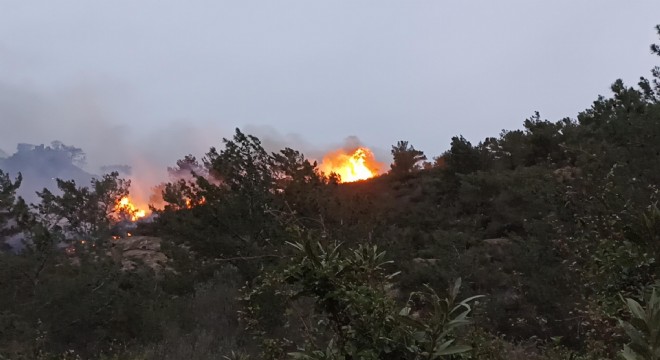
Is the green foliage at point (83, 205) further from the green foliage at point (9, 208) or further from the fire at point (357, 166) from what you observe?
the fire at point (357, 166)

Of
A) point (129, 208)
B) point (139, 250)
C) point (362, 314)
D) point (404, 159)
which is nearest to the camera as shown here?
point (362, 314)

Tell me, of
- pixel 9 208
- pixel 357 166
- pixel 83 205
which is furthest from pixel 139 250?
pixel 357 166

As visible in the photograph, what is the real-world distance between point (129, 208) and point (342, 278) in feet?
145

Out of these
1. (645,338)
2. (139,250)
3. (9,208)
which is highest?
(9,208)

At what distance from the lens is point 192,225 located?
1168cm

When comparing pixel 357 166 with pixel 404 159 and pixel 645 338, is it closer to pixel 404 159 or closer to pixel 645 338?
pixel 404 159

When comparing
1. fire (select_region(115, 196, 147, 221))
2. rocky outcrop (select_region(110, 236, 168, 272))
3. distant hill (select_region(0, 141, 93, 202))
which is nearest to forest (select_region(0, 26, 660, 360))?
rocky outcrop (select_region(110, 236, 168, 272))

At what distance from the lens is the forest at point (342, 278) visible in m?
2.21

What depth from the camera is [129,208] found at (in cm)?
4244

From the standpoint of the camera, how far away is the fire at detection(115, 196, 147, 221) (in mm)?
41344

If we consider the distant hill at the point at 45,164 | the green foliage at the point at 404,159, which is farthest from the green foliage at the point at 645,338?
the distant hill at the point at 45,164

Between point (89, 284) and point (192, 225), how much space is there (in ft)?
9.37

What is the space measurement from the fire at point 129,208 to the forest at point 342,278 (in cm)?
2698

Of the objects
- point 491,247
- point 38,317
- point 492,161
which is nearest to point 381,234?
A: point 491,247
